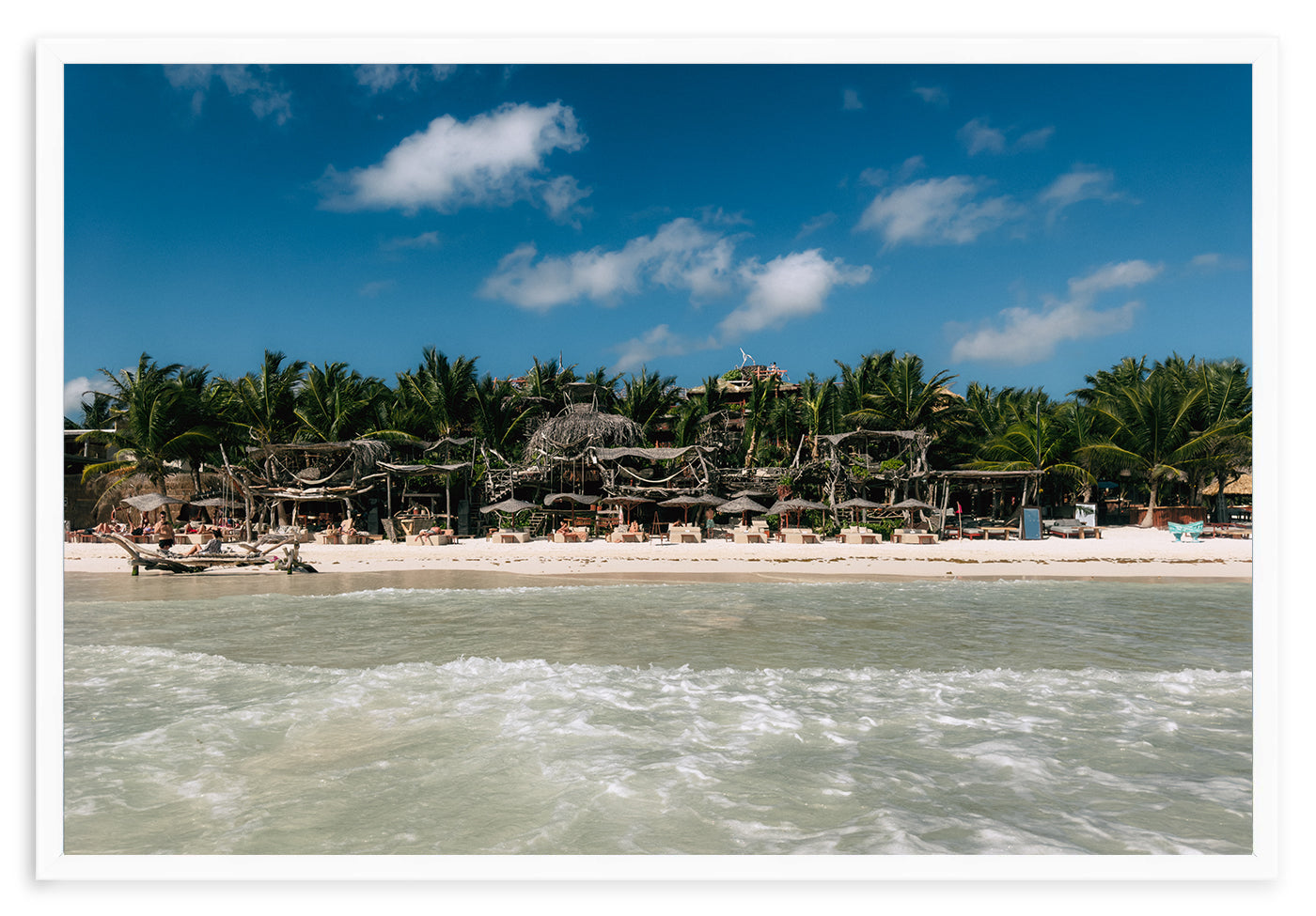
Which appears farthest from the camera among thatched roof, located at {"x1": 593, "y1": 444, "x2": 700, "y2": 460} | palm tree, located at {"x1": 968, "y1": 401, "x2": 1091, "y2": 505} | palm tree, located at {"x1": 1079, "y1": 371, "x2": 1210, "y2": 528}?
palm tree, located at {"x1": 968, "y1": 401, "x2": 1091, "y2": 505}

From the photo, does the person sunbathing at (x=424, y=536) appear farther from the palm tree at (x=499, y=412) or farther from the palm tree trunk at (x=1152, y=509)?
the palm tree trunk at (x=1152, y=509)

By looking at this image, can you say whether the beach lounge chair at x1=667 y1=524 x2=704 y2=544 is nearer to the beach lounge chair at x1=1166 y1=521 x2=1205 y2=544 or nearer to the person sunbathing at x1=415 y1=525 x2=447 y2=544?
the person sunbathing at x1=415 y1=525 x2=447 y2=544

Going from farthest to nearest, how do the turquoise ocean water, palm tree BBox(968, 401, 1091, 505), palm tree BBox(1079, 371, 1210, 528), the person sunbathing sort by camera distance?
palm tree BBox(968, 401, 1091, 505)
palm tree BBox(1079, 371, 1210, 528)
the person sunbathing
the turquoise ocean water

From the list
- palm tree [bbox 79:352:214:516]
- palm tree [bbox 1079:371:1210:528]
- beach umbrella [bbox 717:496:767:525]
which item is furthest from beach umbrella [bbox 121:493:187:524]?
palm tree [bbox 1079:371:1210:528]

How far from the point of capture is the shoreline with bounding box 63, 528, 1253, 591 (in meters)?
16.9

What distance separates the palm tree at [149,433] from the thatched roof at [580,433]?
45.8 feet

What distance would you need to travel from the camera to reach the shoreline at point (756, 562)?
1694cm

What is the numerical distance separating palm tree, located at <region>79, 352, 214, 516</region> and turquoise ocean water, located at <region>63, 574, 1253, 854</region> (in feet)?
74.1

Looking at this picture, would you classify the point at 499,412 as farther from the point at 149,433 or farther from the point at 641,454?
the point at 149,433

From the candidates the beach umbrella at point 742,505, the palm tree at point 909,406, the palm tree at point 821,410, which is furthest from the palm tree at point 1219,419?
the beach umbrella at point 742,505

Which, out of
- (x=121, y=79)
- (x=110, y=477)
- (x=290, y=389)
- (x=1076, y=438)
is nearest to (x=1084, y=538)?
(x=1076, y=438)

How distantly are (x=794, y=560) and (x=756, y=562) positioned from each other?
3.58ft
